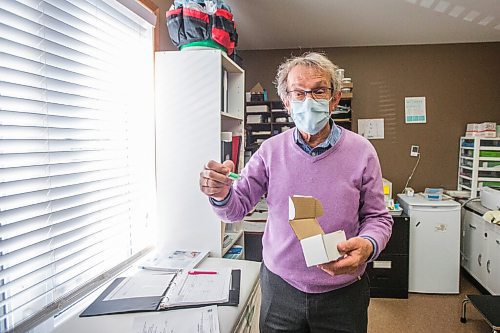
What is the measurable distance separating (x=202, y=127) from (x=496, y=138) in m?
3.06

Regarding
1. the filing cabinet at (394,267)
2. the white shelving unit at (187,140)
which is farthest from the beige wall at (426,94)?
the white shelving unit at (187,140)

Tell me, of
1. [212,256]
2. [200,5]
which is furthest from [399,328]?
[200,5]

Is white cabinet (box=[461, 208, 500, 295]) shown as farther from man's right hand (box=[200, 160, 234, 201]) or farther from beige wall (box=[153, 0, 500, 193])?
man's right hand (box=[200, 160, 234, 201])

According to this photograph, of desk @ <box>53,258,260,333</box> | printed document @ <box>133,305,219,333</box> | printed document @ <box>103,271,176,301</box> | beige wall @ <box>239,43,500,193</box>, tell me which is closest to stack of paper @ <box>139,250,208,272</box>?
printed document @ <box>103,271,176,301</box>

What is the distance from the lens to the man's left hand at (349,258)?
946 millimetres

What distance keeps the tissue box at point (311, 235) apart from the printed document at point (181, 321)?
1.50ft

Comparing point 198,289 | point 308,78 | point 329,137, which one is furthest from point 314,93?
point 198,289

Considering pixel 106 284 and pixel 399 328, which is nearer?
pixel 106 284

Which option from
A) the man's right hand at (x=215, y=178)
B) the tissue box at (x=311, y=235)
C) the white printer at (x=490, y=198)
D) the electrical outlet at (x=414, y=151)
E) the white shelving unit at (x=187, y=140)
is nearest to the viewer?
the tissue box at (x=311, y=235)

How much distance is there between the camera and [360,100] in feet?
13.3

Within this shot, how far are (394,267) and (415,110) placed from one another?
5.62 feet

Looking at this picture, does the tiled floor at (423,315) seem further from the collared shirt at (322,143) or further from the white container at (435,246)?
the collared shirt at (322,143)

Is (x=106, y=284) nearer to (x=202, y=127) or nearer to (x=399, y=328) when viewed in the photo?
(x=202, y=127)

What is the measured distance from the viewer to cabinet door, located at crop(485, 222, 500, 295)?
2.98 m
